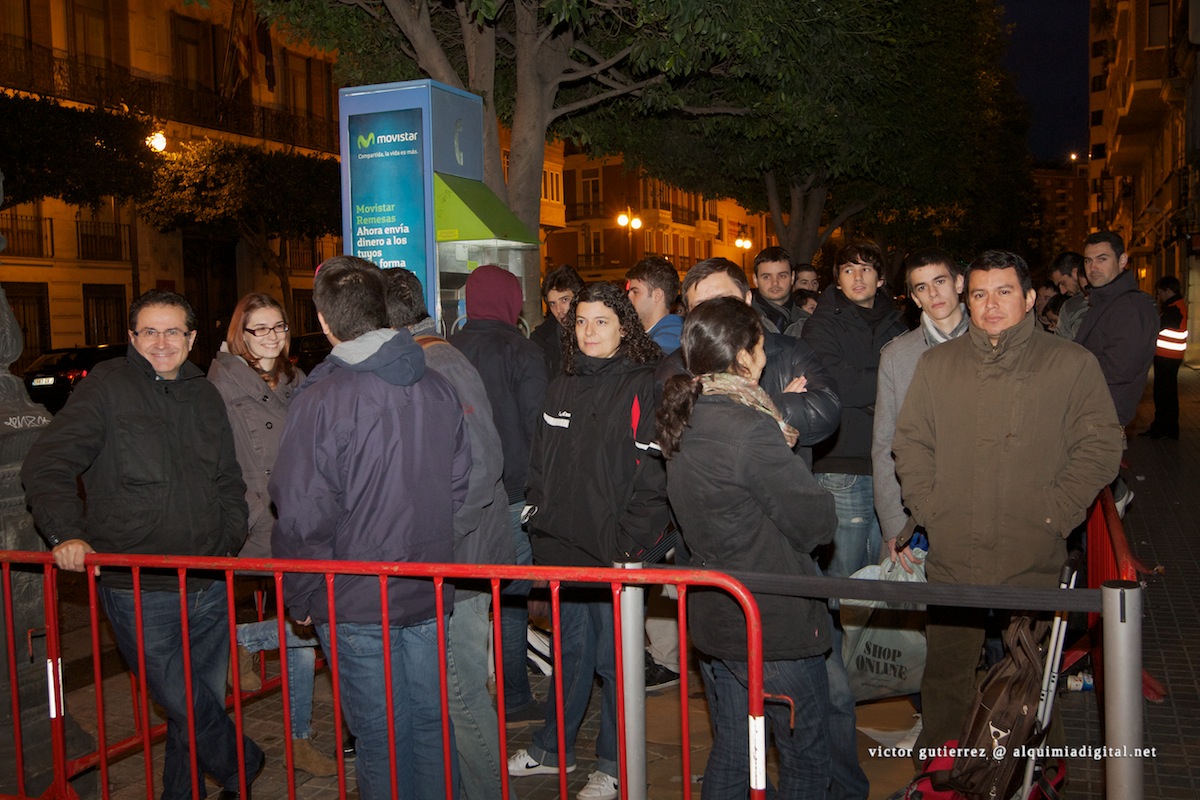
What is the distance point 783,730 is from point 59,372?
68.9ft

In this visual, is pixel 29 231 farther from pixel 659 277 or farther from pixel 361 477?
pixel 361 477

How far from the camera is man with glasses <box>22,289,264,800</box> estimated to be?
385 centimetres

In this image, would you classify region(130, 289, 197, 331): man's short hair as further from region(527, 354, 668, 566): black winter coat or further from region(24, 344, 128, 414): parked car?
region(24, 344, 128, 414): parked car

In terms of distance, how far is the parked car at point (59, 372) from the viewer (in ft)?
68.7

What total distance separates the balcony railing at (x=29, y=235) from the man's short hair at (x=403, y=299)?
88.6ft

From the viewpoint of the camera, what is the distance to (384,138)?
7629 millimetres

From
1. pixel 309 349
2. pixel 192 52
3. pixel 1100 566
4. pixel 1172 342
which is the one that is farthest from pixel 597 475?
pixel 192 52

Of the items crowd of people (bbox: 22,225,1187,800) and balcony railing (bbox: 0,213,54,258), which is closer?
crowd of people (bbox: 22,225,1187,800)

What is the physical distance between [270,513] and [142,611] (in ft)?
3.52

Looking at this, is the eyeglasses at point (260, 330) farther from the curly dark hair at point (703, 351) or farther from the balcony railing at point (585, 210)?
the balcony railing at point (585, 210)

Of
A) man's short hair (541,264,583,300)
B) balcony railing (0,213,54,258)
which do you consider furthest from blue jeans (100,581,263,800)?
balcony railing (0,213,54,258)

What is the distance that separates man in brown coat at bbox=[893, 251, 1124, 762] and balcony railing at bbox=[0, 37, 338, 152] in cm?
2666

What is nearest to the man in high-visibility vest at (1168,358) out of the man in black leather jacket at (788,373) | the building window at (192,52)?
the man in black leather jacket at (788,373)

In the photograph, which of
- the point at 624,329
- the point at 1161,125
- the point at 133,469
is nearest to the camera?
the point at 133,469
